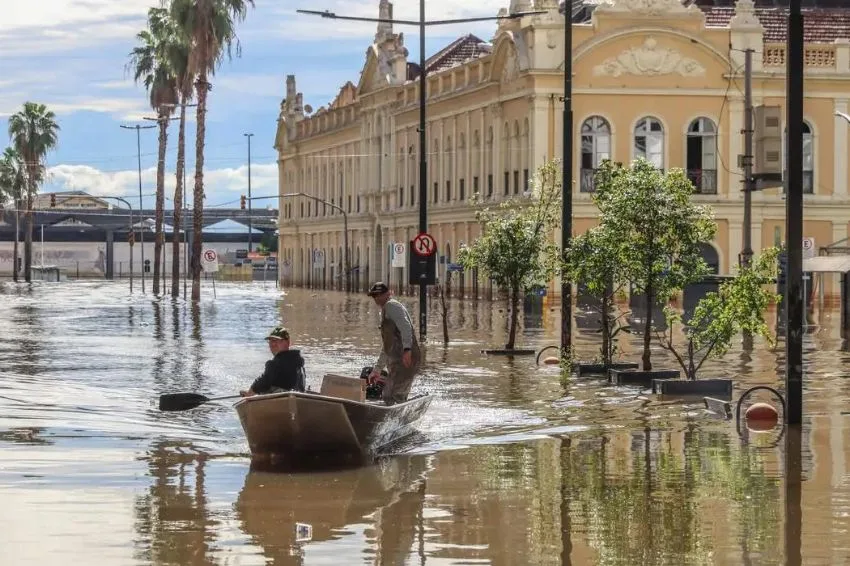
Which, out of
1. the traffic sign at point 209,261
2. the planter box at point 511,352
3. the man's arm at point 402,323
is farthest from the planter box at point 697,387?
the traffic sign at point 209,261

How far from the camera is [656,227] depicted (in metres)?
27.0

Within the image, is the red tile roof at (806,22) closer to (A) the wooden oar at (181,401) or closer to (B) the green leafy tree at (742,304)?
(B) the green leafy tree at (742,304)

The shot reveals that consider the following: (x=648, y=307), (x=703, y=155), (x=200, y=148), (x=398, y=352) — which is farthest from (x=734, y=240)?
(x=398, y=352)

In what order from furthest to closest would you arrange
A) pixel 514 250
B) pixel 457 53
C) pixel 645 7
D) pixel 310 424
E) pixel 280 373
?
pixel 457 53
pixel 645 7
pixel 514 250
pixel 280 373
pixel 310 424

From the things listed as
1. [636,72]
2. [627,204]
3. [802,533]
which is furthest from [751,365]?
[636,72]

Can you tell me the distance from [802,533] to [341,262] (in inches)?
3662

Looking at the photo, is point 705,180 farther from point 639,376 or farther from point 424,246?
point 639,376

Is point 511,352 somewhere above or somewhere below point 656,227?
below

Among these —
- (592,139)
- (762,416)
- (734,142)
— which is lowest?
(762,416)

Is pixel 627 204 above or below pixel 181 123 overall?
below

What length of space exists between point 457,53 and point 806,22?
22.6m

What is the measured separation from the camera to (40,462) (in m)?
16.9

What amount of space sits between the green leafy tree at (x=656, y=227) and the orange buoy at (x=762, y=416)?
6.14 meters

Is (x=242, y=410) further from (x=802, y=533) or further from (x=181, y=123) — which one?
(x=181, y=123)
